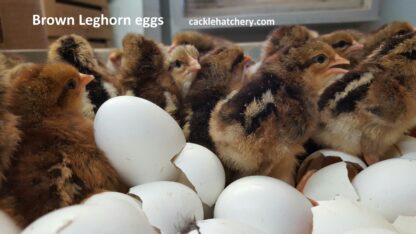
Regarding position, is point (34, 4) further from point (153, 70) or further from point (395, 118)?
point (395, 118)

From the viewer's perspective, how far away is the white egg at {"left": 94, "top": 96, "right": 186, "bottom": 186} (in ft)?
2.17

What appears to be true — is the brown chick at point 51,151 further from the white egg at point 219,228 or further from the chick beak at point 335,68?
the chick beak at point 335,68

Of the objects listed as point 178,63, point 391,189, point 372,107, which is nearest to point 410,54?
point 372,107

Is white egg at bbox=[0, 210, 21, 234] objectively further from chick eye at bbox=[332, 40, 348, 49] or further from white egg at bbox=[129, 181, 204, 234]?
chick eye at bbox=[332, 40, 348, 49]

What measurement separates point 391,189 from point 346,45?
54 cm

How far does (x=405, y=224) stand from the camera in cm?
→ 59

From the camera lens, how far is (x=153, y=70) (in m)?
1.01

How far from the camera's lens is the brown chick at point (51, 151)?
1.74 feet

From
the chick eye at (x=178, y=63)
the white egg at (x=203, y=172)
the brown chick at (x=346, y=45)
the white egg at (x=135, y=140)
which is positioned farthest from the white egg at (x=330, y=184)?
the chick eye at (x=178, y=63)

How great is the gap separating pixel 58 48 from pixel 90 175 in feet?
1.68

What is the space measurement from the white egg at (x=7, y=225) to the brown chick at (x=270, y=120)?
1.30 ft

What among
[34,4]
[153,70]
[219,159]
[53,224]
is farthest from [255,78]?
[34,4]

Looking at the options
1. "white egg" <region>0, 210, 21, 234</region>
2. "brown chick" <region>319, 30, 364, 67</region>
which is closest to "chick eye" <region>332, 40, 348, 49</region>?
"brown chick" <region>319, 30, 364, 67</region>

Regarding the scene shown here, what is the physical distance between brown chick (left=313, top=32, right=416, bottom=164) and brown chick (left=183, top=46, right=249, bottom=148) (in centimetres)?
27
